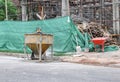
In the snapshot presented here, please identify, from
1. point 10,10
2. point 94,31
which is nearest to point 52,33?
point 94,31

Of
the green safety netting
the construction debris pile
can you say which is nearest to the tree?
the construction debris pile

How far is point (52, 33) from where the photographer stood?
82.2ft

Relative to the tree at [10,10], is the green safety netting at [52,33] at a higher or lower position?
lower

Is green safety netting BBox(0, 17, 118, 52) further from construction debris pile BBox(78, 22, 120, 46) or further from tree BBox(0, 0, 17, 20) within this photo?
tree BBox(0, 0, 17, 20)

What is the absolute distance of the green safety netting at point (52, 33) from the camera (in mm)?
24438

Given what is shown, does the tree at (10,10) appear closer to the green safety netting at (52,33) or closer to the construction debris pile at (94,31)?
the construction debris pile at (94,31)

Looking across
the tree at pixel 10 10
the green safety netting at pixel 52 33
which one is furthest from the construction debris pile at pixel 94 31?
the tree at pixel 10 10

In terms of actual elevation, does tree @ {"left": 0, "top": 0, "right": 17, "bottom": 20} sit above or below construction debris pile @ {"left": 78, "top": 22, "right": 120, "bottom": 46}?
above

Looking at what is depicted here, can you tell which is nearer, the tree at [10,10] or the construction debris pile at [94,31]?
the construction debris pile at [94,31]

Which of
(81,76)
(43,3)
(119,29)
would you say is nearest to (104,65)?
(81,76)

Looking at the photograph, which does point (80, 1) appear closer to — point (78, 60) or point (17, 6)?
point (17, 6)

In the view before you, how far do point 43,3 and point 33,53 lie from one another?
75.7 feet

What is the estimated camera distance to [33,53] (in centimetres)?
2153

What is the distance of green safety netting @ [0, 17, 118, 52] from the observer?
80.2ft
